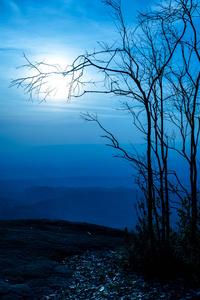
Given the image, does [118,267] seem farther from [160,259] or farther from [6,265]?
[6,265]

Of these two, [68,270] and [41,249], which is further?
[41,249]

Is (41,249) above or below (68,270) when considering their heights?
above

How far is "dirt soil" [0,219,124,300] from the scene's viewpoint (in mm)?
6543

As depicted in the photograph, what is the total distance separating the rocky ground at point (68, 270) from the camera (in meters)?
5.97

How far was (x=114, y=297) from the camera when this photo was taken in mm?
5789

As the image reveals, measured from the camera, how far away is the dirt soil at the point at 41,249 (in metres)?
6.54

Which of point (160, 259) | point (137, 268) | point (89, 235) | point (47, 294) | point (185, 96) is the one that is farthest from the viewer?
point (89, 235)

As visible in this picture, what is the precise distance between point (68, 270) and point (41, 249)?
158cm

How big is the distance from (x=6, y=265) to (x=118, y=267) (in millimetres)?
3003

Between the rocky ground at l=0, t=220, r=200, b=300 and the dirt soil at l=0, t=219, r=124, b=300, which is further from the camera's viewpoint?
the dirt soil at l=0, t=219, r=124, b=300

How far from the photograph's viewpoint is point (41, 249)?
9250mm

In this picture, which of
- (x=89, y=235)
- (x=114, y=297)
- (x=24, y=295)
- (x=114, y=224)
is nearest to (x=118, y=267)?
(x=114, y=297)

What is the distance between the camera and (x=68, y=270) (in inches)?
317

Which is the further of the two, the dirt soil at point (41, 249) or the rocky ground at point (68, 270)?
the dirt soil at point (41, 249)
